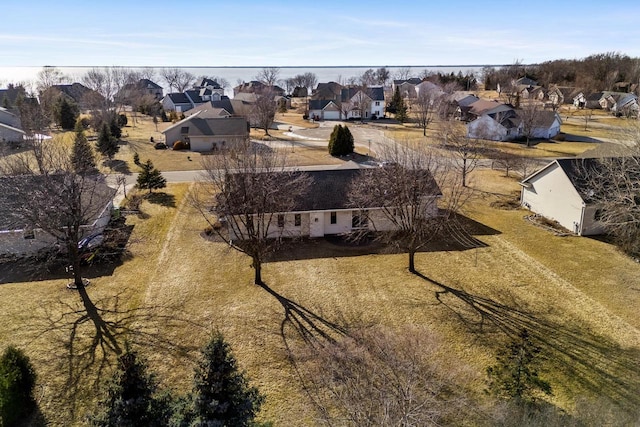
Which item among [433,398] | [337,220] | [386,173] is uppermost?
[386,173]

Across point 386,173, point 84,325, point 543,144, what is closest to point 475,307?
point 386,173

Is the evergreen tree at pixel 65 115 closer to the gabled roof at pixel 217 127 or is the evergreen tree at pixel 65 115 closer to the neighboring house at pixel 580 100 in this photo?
the gabled roof at pixel 217 127

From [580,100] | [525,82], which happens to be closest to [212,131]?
[580,100]

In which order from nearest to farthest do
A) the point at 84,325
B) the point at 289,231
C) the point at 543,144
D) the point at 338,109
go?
the point at 84,325, the point at 289,231, the point at 543,144, the point at 338,109

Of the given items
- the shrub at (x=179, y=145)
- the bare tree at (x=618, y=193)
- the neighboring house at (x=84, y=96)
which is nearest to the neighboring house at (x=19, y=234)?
the bare tree at (x=618, y=193)

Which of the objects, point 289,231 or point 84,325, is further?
point 289,231

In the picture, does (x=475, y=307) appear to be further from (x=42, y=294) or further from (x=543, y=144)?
(x=543, y=144)

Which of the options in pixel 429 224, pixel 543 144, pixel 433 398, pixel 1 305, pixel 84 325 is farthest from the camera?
pixel 543 144
